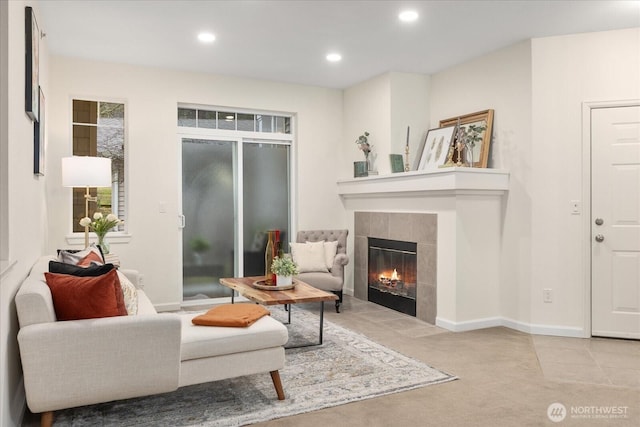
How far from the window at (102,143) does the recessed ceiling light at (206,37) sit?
144 cm

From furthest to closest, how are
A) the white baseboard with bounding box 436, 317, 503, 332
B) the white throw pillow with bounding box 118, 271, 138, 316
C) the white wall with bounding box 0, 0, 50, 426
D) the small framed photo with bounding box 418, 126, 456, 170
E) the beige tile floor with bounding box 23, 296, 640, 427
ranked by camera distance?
the small framed photo with bounding box 418, 126, 456, 170 → the white baseboard with bounding box 436, 317, 503, 332 → the white throw pillow with bounding box 118, 271, 138, 316 → the beige tile floor with bounding box 23, 296, 640, 427 → the white wall with bounding box 0, 0, 50, 426

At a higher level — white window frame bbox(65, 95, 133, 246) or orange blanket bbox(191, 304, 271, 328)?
white window frame bbox(65, 95, 133, 246)

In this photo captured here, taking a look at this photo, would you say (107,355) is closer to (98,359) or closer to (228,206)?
(98,359)

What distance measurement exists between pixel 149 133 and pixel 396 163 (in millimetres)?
2761

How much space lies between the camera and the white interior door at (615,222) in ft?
13.5

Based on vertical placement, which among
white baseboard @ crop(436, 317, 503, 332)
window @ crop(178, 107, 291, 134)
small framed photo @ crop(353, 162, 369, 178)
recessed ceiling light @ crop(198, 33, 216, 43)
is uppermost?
recessed ceiling light @ crop(198, 33, 216, 43)

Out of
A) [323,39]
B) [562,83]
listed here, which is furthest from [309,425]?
[562,83]

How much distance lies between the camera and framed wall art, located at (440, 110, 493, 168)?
475 centimetres

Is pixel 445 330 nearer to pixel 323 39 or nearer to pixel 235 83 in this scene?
pixel 323 39

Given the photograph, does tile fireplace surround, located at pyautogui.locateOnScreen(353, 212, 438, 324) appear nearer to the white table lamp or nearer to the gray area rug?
the gray area rug

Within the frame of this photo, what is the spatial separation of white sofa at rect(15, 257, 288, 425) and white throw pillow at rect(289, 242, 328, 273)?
269 centimetres

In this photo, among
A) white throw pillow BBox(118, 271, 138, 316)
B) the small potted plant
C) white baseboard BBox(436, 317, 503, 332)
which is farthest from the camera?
white baseboard BBox(436, 317, 503, 332)

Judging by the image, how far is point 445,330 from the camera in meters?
4.50

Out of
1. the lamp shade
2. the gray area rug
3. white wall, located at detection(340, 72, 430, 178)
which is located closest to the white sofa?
the gray area rug
